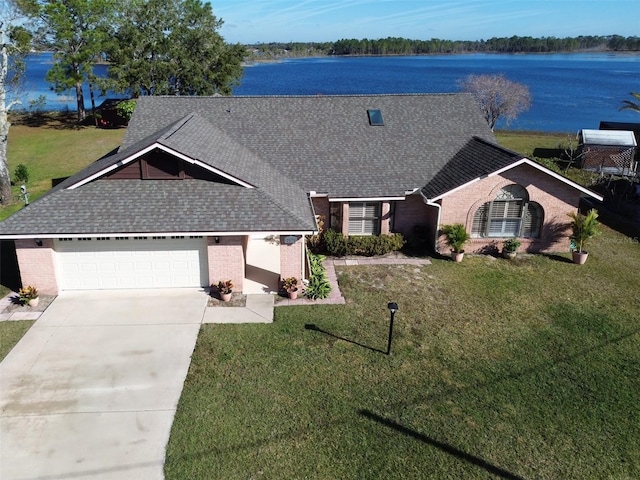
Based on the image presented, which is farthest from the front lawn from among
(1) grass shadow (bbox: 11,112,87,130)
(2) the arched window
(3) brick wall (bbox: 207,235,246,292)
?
(1) grass shadow (bbox: 11,112,87,130)

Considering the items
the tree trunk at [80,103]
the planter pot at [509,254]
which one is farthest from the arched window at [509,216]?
the tree trunk at [80,103]

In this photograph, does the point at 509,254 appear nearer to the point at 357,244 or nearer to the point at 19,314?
the point at 357,244

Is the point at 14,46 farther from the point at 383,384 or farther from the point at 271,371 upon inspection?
the point at 383,384

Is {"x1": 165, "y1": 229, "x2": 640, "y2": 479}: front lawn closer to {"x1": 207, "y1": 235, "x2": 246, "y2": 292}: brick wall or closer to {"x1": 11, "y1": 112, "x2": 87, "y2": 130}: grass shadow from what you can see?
{"x1": 207, "y1": 235, "x2": 246, "y2": 292}: brick wall

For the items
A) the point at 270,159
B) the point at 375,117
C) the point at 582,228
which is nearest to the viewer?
the point at 582,228

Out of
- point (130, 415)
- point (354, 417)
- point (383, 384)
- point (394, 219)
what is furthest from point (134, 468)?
point (394, 219)

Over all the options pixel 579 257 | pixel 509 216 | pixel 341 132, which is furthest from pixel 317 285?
pixel 579 257
